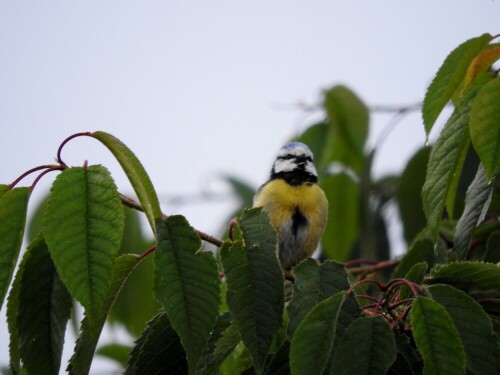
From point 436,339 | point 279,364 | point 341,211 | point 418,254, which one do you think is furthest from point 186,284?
point 341,211

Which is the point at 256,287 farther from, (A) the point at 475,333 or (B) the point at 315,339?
(A) the point at 475,333

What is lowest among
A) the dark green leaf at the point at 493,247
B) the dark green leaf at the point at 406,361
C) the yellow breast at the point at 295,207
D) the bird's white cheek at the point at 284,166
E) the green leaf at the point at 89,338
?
the dark green leaf at the point at 406,361

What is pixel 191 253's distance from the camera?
179 centimetres

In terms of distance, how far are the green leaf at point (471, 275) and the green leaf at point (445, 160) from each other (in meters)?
0.13

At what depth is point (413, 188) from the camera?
3709mm

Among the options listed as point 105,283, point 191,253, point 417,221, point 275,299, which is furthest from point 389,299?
point 417,221

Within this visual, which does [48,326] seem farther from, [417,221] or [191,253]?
[417,221]

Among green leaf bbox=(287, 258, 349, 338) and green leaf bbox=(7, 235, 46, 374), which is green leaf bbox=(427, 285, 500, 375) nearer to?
green leaf bbox=(287, 258, 349, 338)

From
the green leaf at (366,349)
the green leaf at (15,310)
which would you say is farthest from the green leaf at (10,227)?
the green leaf at (366,349)

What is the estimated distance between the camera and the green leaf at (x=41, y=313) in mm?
1843

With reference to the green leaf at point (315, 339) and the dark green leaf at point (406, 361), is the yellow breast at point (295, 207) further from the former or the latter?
the green leaf at point (315, 339)

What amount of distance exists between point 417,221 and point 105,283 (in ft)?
7.72

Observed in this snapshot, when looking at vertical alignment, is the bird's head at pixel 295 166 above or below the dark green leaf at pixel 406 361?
above

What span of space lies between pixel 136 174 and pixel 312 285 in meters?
0.42
